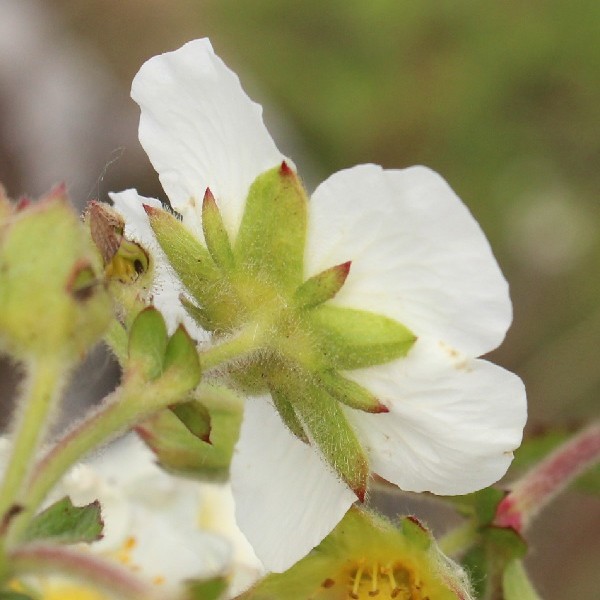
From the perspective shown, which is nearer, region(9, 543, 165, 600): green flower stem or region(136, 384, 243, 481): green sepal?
region(9, 543, 165, 600): green flower stem

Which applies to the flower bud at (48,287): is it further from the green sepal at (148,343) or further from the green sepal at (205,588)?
the green sepal at (205,588)

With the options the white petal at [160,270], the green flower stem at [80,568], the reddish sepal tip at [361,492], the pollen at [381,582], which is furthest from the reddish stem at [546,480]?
the green flower stem at [80,568]

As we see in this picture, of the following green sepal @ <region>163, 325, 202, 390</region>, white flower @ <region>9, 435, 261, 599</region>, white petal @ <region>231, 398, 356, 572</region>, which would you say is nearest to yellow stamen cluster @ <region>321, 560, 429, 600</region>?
white petal @ <region>231, 398, 356, 572</region>

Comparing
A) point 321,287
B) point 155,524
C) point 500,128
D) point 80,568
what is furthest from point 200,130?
point 500,128

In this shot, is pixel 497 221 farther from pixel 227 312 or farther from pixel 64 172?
pixel 227 312

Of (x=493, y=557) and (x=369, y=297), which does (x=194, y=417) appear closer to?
(x=369, y=297)

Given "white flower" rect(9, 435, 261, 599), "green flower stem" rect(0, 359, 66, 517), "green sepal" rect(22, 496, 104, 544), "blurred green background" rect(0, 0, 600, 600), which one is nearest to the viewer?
"green flower stem" rect(0, 359, 66, 517)

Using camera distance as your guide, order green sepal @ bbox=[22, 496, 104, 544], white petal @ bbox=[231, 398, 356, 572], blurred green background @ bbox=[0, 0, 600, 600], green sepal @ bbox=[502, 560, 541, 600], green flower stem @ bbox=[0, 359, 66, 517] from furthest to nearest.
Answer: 1. blurred green background @ bbox=[0, 0, 600, 600]
2. green sepal @ bbox=[502, 560, 541, 600]
3. white petal @ bbox=[231, 398, 356, 572]
4. green sepal @ bbox=[22, 496, 104, 544]
5. green flower stem @ bbox=[0, 359, 66, 517]

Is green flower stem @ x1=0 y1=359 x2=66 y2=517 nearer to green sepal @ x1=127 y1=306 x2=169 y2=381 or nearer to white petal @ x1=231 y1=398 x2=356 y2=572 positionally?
green sepal @ x1=127 y1=306 x2=169 y2=381

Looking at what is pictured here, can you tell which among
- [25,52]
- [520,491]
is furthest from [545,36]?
[520,491]
